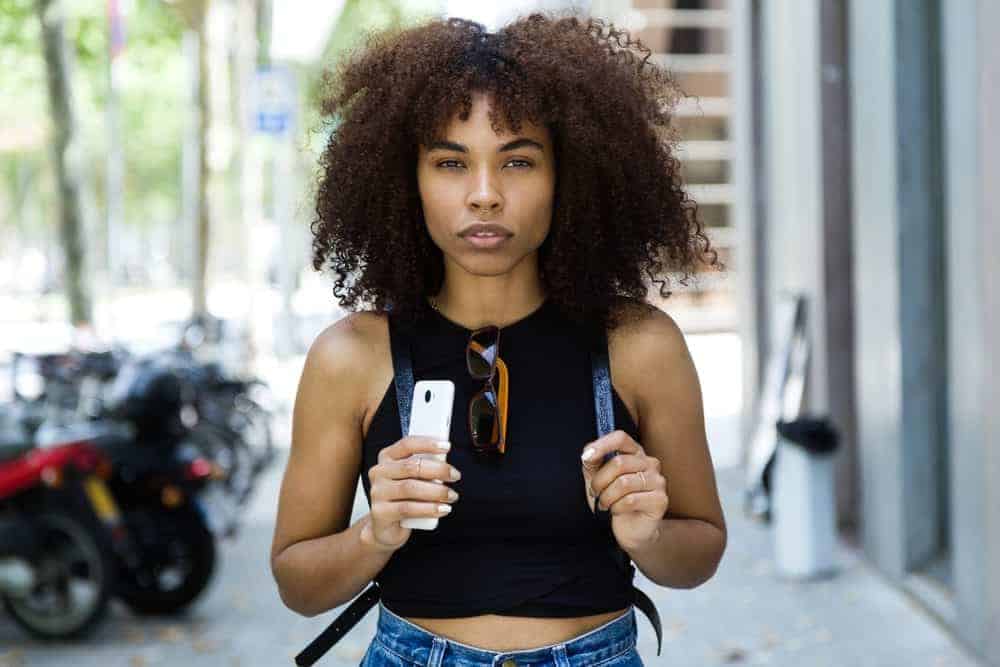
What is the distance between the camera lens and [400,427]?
2.34 metres

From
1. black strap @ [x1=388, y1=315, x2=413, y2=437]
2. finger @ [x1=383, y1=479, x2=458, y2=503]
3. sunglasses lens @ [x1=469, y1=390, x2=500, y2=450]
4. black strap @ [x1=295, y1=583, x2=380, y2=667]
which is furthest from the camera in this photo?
black strap @ [x1=295, y1=583, x2=380, y2=667]

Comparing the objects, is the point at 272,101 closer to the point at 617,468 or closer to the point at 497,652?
the point at 497,652

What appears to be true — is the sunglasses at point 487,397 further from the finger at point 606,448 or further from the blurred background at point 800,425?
the blurred background at point 800,425

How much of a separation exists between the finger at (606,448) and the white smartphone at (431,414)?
0.65 ft

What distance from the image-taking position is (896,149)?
24.8 ft

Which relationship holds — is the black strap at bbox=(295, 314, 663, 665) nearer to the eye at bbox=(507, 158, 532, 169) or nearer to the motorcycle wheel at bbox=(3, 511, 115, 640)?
the eye at bbox=(507, 158, 532, 169)

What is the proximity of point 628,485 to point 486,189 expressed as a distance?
0.52 metres

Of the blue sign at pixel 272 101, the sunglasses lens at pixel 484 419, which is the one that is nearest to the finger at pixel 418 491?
the sunglasses lens at pixel 484 419

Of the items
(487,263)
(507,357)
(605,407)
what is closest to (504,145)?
(487,263)

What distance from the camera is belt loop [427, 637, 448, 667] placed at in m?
2.30

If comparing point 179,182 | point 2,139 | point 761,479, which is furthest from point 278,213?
point 179,182

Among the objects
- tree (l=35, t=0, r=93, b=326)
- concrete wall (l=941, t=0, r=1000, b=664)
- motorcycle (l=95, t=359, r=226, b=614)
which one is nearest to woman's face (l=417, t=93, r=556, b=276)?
concrete wall (l=941, t=0, r=1000, b=664)

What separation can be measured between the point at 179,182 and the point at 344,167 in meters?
63.3

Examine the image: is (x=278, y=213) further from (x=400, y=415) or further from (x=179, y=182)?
(x=179, y=182)
